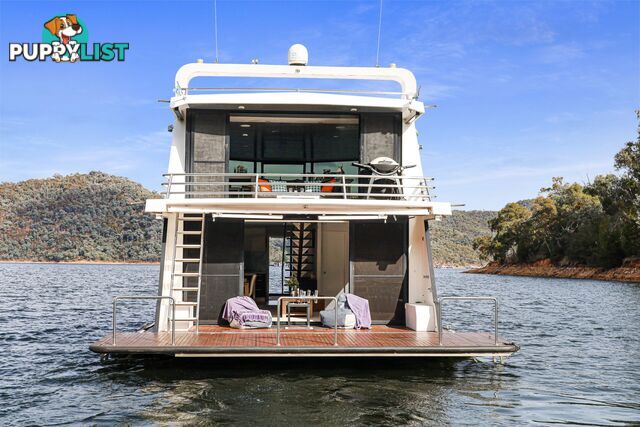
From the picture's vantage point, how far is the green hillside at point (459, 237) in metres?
124

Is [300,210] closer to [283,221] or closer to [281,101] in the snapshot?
[283,221]

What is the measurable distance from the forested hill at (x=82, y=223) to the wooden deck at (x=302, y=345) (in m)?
93.3

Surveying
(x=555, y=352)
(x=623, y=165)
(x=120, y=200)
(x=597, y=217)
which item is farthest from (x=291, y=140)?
(x=120, y=200)

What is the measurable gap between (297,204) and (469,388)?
4.14 meters

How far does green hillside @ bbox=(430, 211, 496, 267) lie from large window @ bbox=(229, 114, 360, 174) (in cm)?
10462

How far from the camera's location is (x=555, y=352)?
15492 mm

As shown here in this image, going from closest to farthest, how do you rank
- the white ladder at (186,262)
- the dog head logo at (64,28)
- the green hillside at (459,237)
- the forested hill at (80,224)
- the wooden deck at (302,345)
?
the wooden deck at (302,345), the white ladder at (186,262), the dog head logo at (64,28), the forested hill at (80,224), the green hillside at (459,237)

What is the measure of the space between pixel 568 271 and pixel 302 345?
63.4 metres

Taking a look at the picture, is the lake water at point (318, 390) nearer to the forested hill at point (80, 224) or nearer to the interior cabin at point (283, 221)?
the interior cabin at point (283, 221)

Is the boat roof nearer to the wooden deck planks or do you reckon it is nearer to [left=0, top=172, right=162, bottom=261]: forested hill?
the wooden deck planks

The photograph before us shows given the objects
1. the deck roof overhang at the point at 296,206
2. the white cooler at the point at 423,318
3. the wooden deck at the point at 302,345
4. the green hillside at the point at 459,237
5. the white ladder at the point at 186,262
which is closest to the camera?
the wooden deck at the point at 302,345

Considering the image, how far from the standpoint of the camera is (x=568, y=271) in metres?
67.8

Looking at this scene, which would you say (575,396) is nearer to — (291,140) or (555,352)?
(555,352)

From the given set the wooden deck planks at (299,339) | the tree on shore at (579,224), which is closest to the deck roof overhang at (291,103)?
the wooden deck planks at (299,339)
